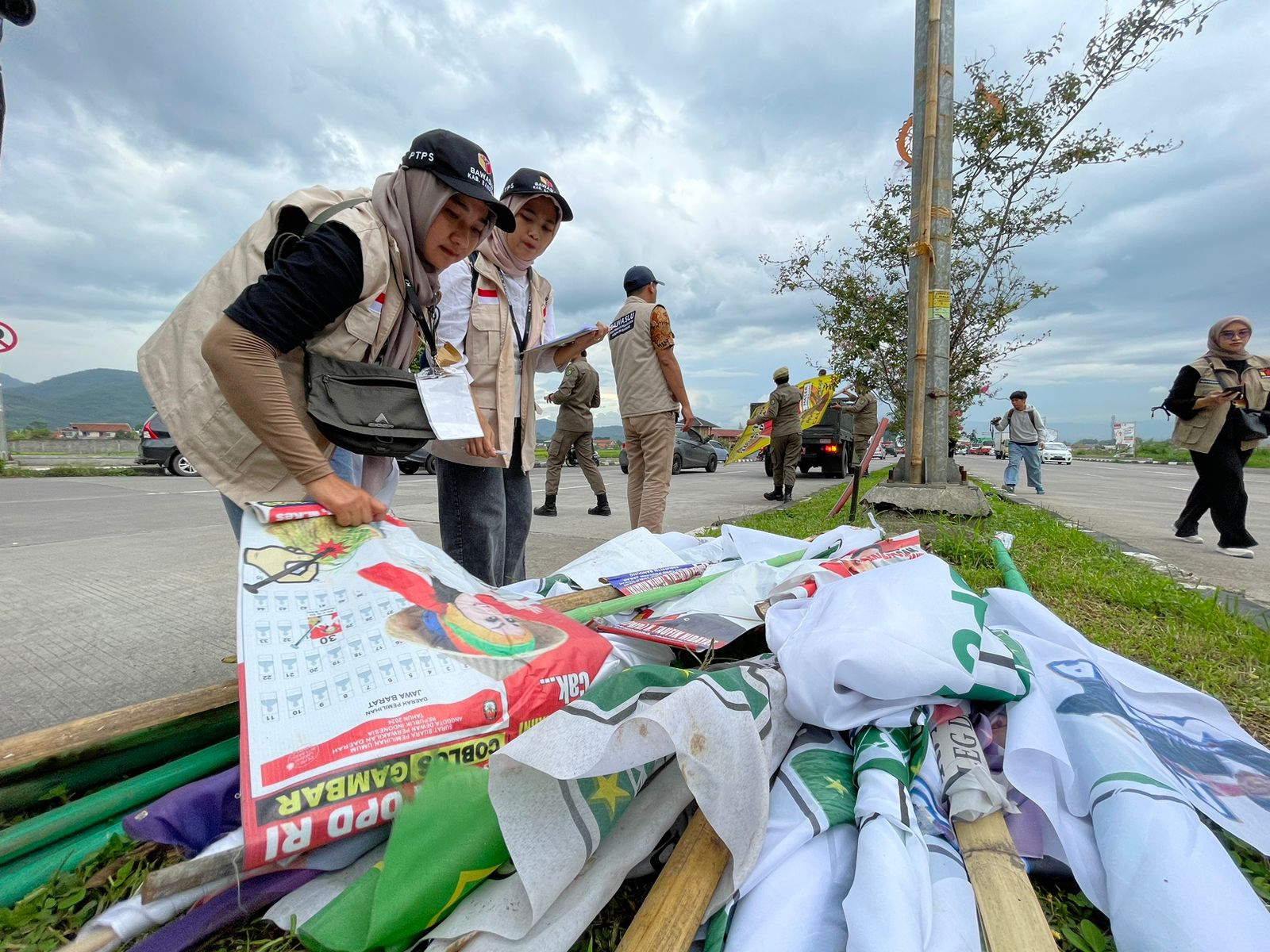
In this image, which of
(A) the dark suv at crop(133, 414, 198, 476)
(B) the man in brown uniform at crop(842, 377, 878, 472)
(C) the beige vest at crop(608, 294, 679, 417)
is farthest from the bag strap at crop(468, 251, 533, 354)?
(A) the dark suv at crop(133, 414, 198, 476)

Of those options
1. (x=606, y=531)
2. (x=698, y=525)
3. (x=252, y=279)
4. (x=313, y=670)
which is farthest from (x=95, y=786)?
(x=698, y=525)

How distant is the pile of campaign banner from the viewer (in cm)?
82

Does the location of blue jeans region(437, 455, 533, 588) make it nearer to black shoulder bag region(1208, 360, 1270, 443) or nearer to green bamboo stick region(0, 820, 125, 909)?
green bamboo stick region(0, 820, 125, 909)

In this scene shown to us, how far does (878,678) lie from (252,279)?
5.27 feet

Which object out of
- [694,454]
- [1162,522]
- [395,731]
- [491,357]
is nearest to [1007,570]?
[491,357]

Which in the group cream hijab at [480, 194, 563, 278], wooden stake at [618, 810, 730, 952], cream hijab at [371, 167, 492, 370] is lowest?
wooden stake at [618, 810, 730, 952]

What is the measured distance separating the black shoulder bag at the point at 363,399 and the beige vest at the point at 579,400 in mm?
5201

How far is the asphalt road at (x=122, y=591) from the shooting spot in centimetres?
178

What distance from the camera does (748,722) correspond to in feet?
3.08

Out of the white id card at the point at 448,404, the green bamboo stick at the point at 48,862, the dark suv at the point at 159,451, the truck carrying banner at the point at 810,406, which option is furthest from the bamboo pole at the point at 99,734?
the dark suv at the point at 159,451

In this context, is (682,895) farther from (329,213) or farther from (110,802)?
(329,213)

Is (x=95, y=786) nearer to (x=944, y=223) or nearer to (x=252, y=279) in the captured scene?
(x=252, y=279)

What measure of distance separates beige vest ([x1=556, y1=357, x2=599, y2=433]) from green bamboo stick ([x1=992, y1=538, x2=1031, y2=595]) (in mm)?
4514

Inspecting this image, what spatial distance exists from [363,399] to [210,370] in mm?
328
